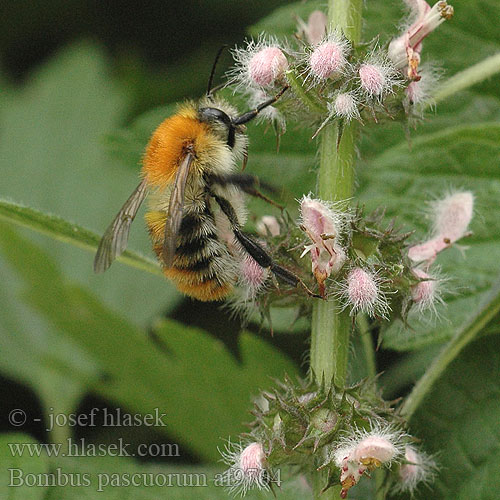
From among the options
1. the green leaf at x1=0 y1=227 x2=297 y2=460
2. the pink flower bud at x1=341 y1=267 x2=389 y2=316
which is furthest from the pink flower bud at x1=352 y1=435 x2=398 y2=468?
the green leaf at x1=0 y1=227 x2=297 y2=460

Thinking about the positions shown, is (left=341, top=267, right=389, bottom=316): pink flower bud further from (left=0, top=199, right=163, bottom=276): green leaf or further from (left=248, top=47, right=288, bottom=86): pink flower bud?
(left=0, top=199, right=163, bottom=276): green leaf

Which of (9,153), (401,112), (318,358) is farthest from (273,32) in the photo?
(9,153)

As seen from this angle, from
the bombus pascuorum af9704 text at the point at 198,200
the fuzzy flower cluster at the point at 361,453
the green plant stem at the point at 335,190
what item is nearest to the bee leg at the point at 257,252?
the bombus pascuorum af9704 text at the point at 198,200

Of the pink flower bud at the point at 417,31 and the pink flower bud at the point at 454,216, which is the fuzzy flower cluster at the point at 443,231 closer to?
the pink flower bud at the point at 454,216

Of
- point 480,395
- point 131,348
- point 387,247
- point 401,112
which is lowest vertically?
point 131,348

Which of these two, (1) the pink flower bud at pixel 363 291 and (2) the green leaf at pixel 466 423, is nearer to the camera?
(1) the pink flower bud at pixel 363 291

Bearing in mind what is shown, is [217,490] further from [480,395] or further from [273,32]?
[273,32]
